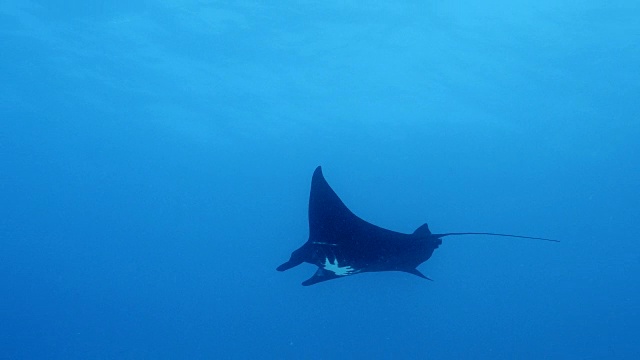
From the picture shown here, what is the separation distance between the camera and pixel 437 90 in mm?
17156

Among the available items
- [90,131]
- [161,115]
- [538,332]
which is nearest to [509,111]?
[161,115]

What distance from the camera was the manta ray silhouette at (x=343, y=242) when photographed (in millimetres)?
4941

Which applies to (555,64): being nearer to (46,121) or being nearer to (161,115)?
(161,115)

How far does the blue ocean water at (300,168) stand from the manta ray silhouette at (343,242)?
9.23 m

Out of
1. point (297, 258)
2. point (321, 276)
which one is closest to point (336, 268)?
point (321, 276)

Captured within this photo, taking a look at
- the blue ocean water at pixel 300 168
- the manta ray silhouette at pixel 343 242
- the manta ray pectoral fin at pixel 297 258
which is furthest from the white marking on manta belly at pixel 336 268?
the blue ocean water at pixel 300 168

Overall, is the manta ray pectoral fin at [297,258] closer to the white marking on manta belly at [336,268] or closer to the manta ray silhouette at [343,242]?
the manta ray silhouette at [343,242]

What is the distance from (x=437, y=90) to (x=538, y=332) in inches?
1534

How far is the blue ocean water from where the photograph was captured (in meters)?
14.5

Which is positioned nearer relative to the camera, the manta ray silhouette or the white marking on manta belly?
the manta ray silhouette

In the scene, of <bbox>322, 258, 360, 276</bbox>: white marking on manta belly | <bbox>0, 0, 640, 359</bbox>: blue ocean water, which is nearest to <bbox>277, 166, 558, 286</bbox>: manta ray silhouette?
<bbox>322, 258, 360, 276</bbox>: white marking on manta belly

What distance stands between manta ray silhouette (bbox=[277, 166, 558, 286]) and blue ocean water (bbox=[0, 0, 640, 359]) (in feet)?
30.3

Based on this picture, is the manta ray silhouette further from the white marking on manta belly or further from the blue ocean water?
the blue ocean water

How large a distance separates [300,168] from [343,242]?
25.9 metres
